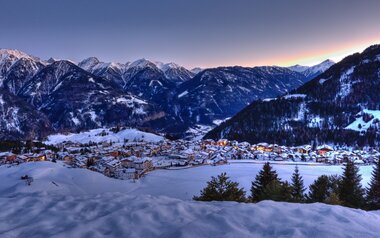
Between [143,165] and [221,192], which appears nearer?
[221,192]

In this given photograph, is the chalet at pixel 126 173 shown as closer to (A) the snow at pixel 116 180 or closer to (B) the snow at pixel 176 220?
(A) the snow at pixel 116 180

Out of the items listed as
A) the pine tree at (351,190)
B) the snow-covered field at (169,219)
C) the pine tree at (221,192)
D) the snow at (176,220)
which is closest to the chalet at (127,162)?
the pine tree at (351,190)

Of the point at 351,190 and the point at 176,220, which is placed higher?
the point at 176,220

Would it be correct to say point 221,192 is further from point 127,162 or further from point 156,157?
point 156,157

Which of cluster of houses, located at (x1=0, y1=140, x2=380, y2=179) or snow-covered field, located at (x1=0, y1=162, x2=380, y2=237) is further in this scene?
cluster of houses, located at (x1=0, y1=140, x2=380, y2=179)

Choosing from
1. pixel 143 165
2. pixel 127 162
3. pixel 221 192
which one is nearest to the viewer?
pixel 221 192

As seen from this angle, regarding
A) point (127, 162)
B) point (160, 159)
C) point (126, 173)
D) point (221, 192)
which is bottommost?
point (126, 173)

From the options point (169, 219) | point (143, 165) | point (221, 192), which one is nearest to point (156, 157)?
point (143, 165)

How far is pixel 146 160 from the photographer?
101m

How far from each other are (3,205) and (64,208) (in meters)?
2.58

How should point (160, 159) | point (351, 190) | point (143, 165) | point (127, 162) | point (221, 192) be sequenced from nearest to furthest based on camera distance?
point (221, 192)
point (351, 190)
point (143, 165)
point (127, 162)
point (160, 159)

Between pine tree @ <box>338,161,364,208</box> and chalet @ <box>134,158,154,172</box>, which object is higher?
pine tree @ <box>338,161,364,208</box>

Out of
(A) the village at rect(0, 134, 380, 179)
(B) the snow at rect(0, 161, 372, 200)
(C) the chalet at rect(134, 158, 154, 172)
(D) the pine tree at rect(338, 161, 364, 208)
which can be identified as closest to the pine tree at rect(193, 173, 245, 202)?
(D) the pine tree at rect(338, 161, 364, 208)

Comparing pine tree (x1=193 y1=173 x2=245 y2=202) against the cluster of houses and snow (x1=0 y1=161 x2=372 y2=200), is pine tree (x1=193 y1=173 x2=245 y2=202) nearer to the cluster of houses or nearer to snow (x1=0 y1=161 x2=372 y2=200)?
snow (x1=0 y1=161 x2=372 y2=200)
